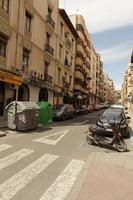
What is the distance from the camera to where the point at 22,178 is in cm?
593

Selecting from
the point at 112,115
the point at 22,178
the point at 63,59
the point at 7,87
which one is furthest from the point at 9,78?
the point at 63,59

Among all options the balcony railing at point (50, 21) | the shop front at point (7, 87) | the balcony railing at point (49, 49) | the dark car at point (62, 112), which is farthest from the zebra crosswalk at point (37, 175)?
the balcony railing at point (50, 21)

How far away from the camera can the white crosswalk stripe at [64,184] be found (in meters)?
5.00

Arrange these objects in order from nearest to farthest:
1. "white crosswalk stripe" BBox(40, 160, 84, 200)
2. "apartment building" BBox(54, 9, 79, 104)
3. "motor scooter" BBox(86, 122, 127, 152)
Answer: "white crosswalk stripe" BBox(40, 160, 84, 200), "motor scooter" BBox(86, 122, 127, 152), "apartment building" BBox(54, 9, 79, 104)

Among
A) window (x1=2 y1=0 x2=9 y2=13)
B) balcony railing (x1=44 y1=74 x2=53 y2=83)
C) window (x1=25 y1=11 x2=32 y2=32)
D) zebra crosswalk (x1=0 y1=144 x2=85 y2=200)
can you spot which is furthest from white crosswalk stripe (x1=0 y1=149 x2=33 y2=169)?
balcony railing (x1=44 y1=74 x2=53 y2=83)

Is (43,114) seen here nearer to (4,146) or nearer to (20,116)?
(20,116)

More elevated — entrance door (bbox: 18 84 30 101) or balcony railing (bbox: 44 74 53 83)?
balcony railing (bbox: 44 74 53 83)

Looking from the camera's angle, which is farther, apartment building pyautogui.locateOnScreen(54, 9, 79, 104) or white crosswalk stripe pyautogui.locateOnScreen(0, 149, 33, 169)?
apartment building pyautogui.locateOnScreen(54, 9, 79, 104)

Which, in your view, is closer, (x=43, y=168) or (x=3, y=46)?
(x=43, y=168)

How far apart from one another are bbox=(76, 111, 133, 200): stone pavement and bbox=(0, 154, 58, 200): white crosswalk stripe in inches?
52.1

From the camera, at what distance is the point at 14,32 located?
20.8 metres

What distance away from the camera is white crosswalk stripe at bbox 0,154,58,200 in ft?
16.5

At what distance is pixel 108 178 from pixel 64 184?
4.40ft

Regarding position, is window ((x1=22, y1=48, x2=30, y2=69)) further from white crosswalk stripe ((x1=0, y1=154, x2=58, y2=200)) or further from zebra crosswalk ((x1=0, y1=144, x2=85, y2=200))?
white crosswalk stripe ((x1=0, y1=154, x2=58, y2=200))
